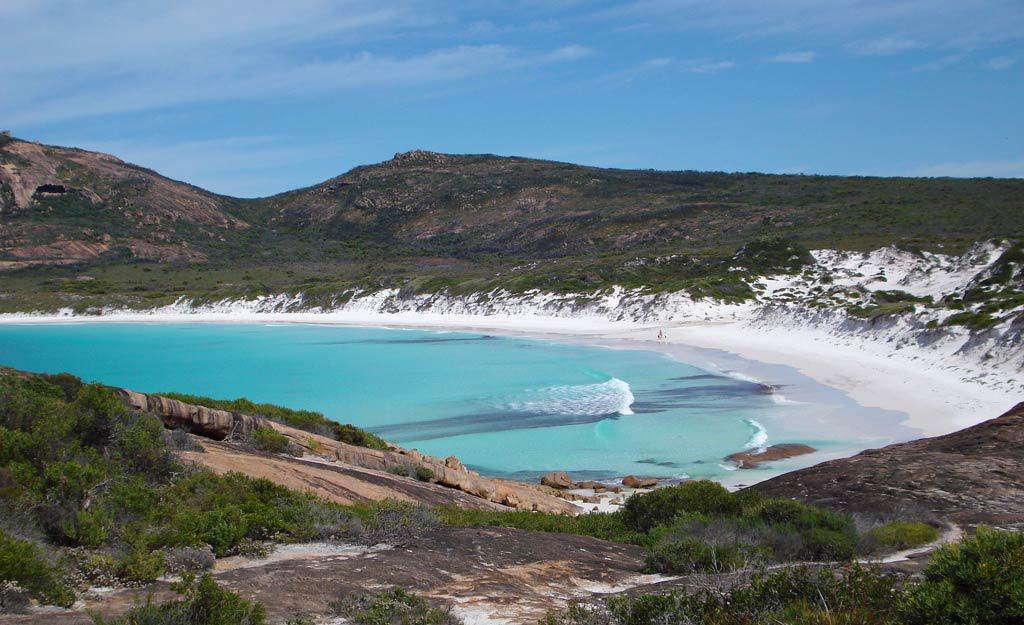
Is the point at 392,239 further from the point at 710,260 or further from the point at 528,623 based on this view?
the point at 528,623

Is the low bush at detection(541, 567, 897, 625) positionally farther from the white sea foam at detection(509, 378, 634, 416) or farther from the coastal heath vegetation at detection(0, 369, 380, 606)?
the white sea foam at detection(509, 378, 634, 416)

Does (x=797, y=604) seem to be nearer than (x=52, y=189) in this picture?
Yes

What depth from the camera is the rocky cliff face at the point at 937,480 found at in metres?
8.00

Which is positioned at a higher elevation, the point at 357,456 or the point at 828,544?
the point at 828,544

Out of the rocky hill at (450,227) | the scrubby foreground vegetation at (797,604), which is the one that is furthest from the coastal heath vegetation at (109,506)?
the rocky hill at (450,227)

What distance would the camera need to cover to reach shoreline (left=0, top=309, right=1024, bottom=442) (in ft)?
61.5

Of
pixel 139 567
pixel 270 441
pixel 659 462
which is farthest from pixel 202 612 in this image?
pixel 659 462

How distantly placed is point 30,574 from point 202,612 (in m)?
1.19

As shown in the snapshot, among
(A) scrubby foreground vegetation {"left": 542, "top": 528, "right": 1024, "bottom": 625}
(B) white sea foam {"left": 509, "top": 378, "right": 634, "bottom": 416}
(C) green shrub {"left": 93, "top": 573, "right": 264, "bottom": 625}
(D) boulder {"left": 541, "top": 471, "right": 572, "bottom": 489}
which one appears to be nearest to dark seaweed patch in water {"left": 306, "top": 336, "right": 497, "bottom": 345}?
(B) white sea foam {"left": 509, "top": 378, "right": 634, "bottom": 416}

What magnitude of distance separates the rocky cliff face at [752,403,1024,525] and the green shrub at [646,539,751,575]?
9.52 ft

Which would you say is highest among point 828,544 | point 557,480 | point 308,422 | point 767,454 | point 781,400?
point 828,544

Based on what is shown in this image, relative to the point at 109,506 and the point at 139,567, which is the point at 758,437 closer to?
the point at 109,506

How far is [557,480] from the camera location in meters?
14.2

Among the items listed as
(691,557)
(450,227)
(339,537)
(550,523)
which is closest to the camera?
(691,557)
